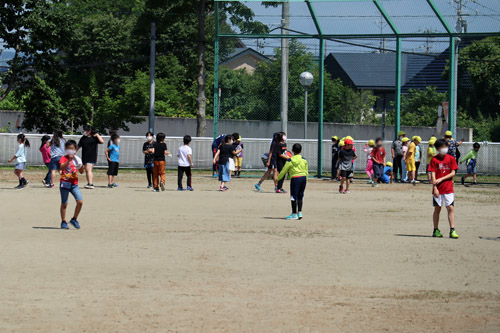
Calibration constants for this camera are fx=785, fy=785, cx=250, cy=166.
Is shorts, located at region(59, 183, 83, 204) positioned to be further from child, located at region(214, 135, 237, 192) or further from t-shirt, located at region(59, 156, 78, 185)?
child, located at region(214, 135, 237, 192)

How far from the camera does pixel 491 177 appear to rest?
31844 mm

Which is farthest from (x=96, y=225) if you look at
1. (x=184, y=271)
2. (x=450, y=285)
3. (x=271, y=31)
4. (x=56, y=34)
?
(x=56, y=34)

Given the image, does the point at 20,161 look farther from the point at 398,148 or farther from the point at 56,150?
the point at 398,148

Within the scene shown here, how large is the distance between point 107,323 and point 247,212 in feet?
32.2

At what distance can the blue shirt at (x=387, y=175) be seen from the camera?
89.4 feet

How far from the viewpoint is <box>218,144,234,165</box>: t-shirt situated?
22297 millimetres

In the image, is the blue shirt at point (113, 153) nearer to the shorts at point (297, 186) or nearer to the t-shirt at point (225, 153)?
the t-shirt at point (225, 153)

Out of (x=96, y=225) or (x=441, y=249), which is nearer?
(x=441, y=249)

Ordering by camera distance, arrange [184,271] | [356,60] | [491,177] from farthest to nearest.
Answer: [356,60] < [491,177] < [184,271]

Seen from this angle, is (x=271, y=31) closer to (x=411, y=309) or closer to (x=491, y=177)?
(x=491, y=177)

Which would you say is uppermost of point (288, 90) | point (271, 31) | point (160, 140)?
point (271, 31)

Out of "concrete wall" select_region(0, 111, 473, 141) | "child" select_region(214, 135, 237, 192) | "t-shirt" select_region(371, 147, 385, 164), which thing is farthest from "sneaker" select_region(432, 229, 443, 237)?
"concrete wall" select_region(0, 111, 473, 141)

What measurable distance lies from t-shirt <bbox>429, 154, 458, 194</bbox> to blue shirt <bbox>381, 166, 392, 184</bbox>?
14.6 metres

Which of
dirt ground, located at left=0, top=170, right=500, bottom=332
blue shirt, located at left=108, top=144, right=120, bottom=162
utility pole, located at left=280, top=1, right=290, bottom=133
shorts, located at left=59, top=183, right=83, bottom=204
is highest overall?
utility pole, located at left=280, top=1, right=290, bottom=133
